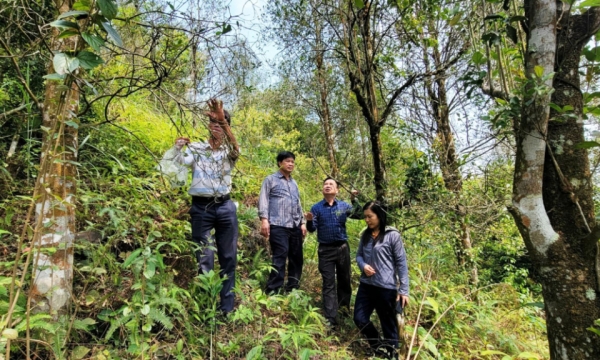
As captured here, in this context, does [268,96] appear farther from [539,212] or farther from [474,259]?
[539,212]

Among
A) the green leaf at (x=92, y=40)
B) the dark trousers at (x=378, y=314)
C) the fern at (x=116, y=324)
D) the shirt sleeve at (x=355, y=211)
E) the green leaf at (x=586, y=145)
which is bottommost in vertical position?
the dark trousers at (x=378, y=314)

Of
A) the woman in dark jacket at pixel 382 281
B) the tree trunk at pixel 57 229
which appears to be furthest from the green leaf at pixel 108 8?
the woman in dark jacket at pixel 382 281

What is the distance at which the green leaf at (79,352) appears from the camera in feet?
6.80

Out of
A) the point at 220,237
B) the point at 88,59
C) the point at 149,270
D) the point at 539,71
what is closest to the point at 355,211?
the point at 220,237

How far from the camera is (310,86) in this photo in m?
10.6

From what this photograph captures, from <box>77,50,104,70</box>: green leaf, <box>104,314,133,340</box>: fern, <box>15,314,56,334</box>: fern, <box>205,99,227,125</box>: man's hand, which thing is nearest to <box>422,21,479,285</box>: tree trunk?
<box>205,99,227,125</box>: man's hand

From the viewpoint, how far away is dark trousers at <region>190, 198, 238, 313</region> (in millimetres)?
3117

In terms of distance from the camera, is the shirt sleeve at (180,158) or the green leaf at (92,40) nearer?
the green leaf at (92,40)

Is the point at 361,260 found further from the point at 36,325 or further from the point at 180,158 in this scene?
the point at 36,325

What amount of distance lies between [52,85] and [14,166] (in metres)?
1.92

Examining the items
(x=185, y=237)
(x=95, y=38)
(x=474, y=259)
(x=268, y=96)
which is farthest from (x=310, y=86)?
(x=95, y=38)

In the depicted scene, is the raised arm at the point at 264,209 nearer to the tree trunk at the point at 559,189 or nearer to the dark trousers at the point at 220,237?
the dark trousers at the point at 220,237

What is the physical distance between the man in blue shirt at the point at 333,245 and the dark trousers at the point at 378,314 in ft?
1.44

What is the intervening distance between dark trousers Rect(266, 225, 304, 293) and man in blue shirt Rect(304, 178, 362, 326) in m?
0.26
